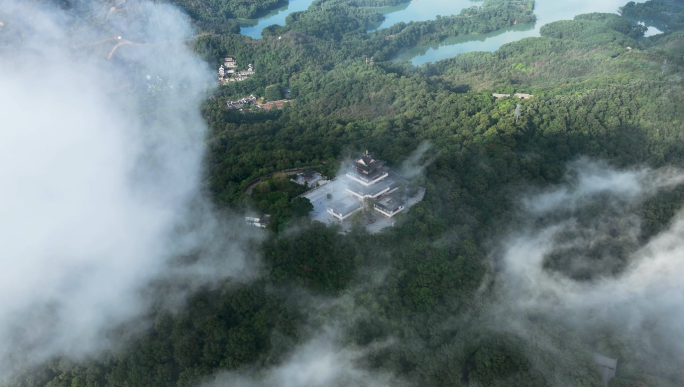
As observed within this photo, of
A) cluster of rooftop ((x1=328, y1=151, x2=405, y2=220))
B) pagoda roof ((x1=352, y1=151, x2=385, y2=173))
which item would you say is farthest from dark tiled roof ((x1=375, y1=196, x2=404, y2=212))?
pagoda roof ((x1=352, y1=151, x2=385, y2=173))

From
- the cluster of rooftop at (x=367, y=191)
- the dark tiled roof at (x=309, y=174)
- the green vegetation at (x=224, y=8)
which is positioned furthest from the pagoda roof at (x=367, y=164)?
the green vegetation at (x=224, y=8)

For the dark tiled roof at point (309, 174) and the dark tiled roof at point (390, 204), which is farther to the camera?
the dark tiled roof at point (309, 174)

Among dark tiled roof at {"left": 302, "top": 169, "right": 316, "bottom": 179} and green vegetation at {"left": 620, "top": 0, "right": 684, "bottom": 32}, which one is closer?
dark tiled roof at {"left": 302, "top": 169, "right": 316, "bottom": 179}

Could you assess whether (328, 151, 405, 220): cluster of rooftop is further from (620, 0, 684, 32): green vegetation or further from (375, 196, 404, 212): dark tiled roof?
(620, 0, 684, 32): green vegetation

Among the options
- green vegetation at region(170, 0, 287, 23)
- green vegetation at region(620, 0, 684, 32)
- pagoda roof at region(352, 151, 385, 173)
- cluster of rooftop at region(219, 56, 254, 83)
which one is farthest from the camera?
green vegetation at region(620, 0, 684, 32)

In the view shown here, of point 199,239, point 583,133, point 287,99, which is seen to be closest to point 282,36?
point 287,99

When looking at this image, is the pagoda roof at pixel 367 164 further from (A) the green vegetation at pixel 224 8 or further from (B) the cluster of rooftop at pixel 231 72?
(A) the green vegetation at pixel 224 8
